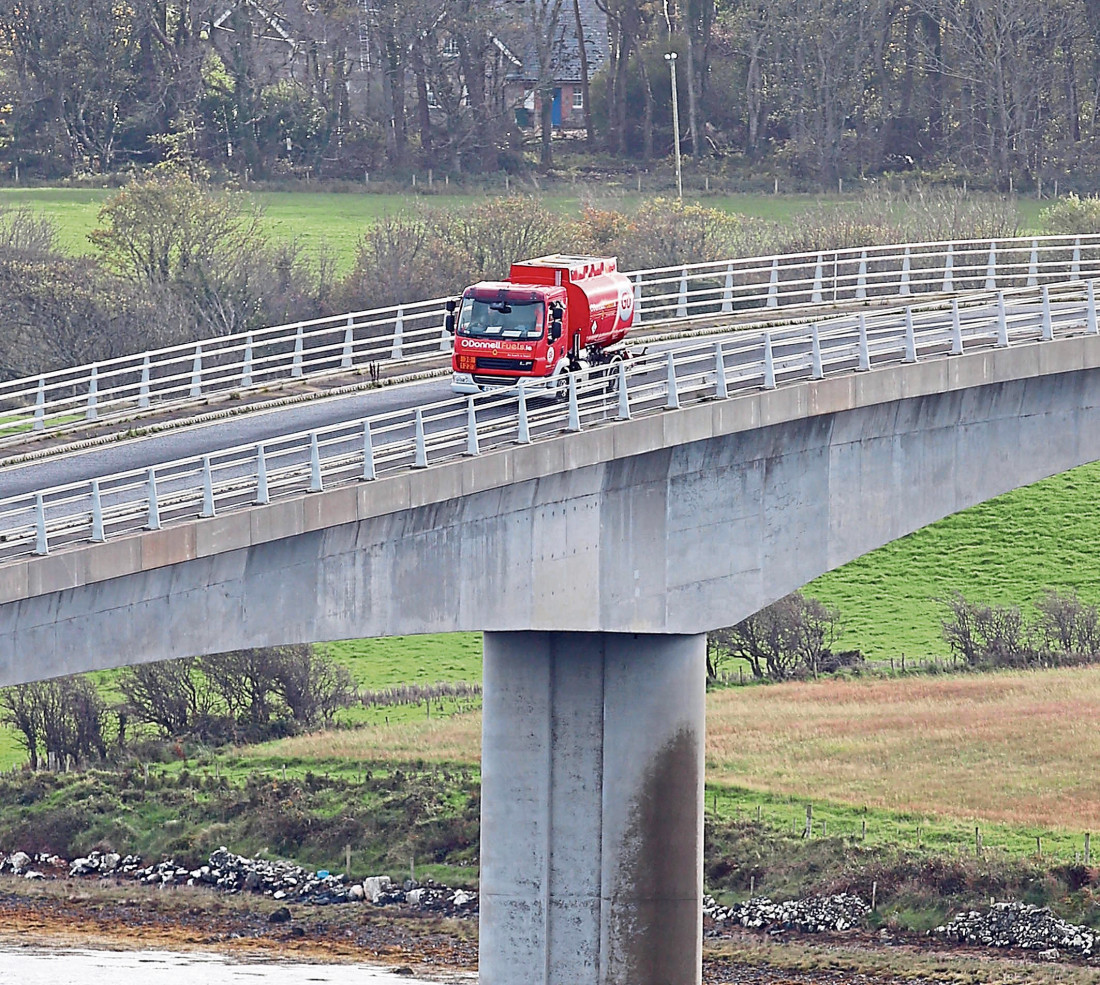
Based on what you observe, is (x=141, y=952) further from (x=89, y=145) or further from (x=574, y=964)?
(x=89, y=145)

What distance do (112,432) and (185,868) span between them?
18145mm

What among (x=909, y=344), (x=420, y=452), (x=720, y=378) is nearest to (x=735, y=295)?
(x=909, y=344)

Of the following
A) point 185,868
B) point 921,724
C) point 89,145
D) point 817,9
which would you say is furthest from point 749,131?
point 185,868

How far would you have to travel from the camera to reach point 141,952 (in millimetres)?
49688

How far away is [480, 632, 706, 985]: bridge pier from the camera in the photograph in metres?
40.5

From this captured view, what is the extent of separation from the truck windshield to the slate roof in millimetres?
83640

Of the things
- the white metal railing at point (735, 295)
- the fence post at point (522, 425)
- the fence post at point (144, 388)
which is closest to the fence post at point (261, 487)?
the fence post at point (522, 425)

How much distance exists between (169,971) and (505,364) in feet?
54.2

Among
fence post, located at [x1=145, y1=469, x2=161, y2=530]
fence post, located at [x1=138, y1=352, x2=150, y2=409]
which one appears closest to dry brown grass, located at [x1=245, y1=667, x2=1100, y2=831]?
fence post, located at [x1=138, y1=352, x2=150, y2=409]

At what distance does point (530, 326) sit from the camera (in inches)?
1563

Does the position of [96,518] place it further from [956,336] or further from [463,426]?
[956,336]

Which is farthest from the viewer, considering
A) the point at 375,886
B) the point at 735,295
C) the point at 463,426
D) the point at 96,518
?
the point at 735,295

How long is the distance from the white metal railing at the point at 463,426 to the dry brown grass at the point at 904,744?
11.8 metres

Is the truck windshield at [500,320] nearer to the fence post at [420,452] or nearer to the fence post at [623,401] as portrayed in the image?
the fence post at [623,401]
